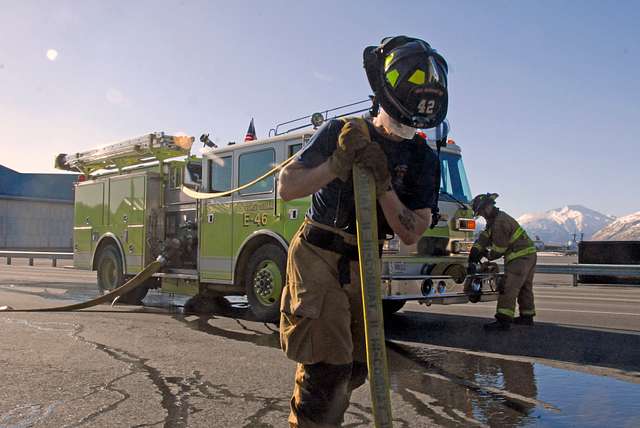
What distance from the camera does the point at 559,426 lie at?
3.50 metres

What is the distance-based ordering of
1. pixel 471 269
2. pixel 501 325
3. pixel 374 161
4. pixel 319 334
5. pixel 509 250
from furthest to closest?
1. pixel 509 250
2. pixel 471 269
3. pixel 501 325
4. pixel 319 334
5. pixel 374 161

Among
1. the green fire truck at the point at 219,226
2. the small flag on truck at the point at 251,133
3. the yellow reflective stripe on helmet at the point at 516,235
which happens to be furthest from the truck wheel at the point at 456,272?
the small flag on truck at the point at 251,133

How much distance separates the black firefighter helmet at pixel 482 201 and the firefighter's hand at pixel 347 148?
5498mm

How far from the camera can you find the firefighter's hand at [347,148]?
85.3 inches

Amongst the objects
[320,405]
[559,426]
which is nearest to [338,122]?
[320,405]

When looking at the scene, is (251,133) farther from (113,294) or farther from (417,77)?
(417,77)

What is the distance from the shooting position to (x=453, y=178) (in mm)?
7656

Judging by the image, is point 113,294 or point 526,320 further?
point 113,294

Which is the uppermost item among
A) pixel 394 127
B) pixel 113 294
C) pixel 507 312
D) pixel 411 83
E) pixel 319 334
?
pixel 411 83

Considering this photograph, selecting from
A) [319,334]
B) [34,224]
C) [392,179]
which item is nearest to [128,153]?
[392,179]

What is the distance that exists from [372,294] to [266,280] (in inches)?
215

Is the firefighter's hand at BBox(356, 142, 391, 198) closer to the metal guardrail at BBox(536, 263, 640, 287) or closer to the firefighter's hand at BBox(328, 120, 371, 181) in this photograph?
the firefighter's hand at BBox(328, 120, 371, 181)

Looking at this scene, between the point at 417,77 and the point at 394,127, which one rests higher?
the point at 417,77

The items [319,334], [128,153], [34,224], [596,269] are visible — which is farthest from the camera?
[34,224]
